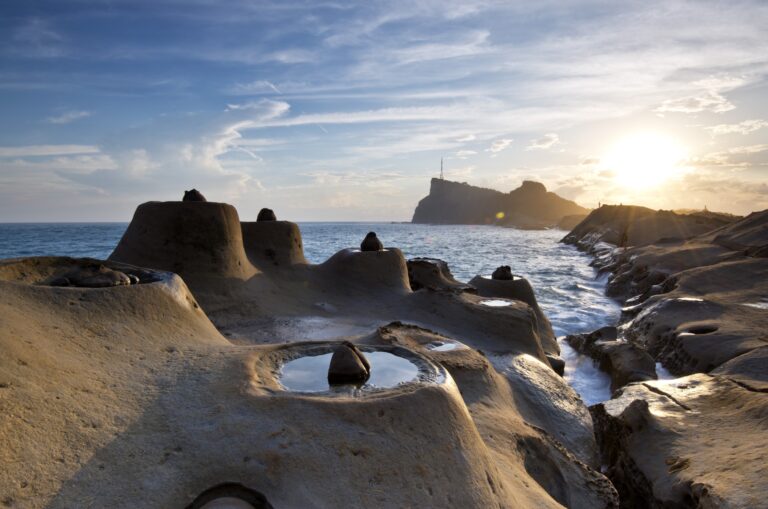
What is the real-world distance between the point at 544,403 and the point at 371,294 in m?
5.44

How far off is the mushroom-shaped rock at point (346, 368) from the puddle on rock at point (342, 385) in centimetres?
7

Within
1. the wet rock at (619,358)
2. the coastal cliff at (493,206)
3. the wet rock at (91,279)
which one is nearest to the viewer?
the wet rock at (91,279)

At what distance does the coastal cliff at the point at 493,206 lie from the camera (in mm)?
147625

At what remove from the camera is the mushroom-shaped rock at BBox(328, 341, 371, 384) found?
4562 mm

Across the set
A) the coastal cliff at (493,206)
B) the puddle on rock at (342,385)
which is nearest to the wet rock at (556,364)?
the puddle on rock at (342,385)

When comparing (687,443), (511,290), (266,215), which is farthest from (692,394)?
(266,215)

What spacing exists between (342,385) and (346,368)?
16 cm

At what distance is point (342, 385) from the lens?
14.8 ft

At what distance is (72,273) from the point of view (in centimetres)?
613

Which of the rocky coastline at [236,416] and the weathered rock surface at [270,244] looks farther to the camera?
the weathered rock surface at [270,244]

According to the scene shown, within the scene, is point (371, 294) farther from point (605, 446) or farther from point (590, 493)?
point (590, 493)

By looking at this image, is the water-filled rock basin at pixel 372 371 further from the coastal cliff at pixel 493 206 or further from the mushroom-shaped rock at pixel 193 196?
the coastal cliff at pixel 493 206

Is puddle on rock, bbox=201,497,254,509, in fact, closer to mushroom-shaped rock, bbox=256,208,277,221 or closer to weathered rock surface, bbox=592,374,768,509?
weathered rock surface, bbox=592,374,768,509

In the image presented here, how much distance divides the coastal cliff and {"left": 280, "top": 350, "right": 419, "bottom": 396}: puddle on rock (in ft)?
422
